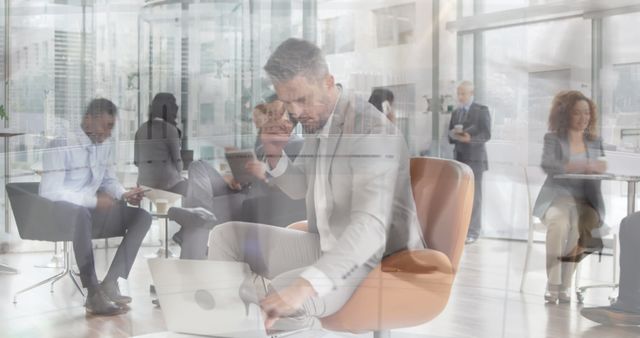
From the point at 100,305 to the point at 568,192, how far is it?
167 centimetres

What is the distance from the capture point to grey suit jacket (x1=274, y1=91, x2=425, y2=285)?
2.07m

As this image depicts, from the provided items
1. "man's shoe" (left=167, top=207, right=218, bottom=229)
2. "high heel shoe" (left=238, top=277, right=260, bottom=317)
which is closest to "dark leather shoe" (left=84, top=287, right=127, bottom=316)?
"man's shoe" (left=167, top=207, right=218, bottom=229)

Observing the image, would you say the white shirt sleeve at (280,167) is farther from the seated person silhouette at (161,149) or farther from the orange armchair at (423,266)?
the seated person silhouette at (161,149)

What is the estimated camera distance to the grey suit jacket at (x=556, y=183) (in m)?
2.35

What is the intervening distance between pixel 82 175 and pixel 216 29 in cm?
76

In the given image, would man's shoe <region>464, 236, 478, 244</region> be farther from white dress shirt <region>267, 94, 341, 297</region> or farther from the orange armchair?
white dress shirt <region>267, 94, 341, 297</region>

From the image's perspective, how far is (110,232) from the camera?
107 inches

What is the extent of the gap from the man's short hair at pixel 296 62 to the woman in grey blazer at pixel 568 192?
0.75 meters

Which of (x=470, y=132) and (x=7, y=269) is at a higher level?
(x=470, y=132)

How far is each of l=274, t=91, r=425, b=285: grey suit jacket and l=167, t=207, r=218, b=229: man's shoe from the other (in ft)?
1.34

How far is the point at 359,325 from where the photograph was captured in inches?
85.4

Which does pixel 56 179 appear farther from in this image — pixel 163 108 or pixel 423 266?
pixel 423 266

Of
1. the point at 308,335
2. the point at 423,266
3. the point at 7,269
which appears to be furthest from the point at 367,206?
the point at 7,269

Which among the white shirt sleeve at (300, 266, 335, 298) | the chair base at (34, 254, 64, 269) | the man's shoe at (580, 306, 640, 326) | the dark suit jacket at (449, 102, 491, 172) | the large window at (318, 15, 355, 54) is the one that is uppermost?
the large window at (318, 15, 355, 54)
